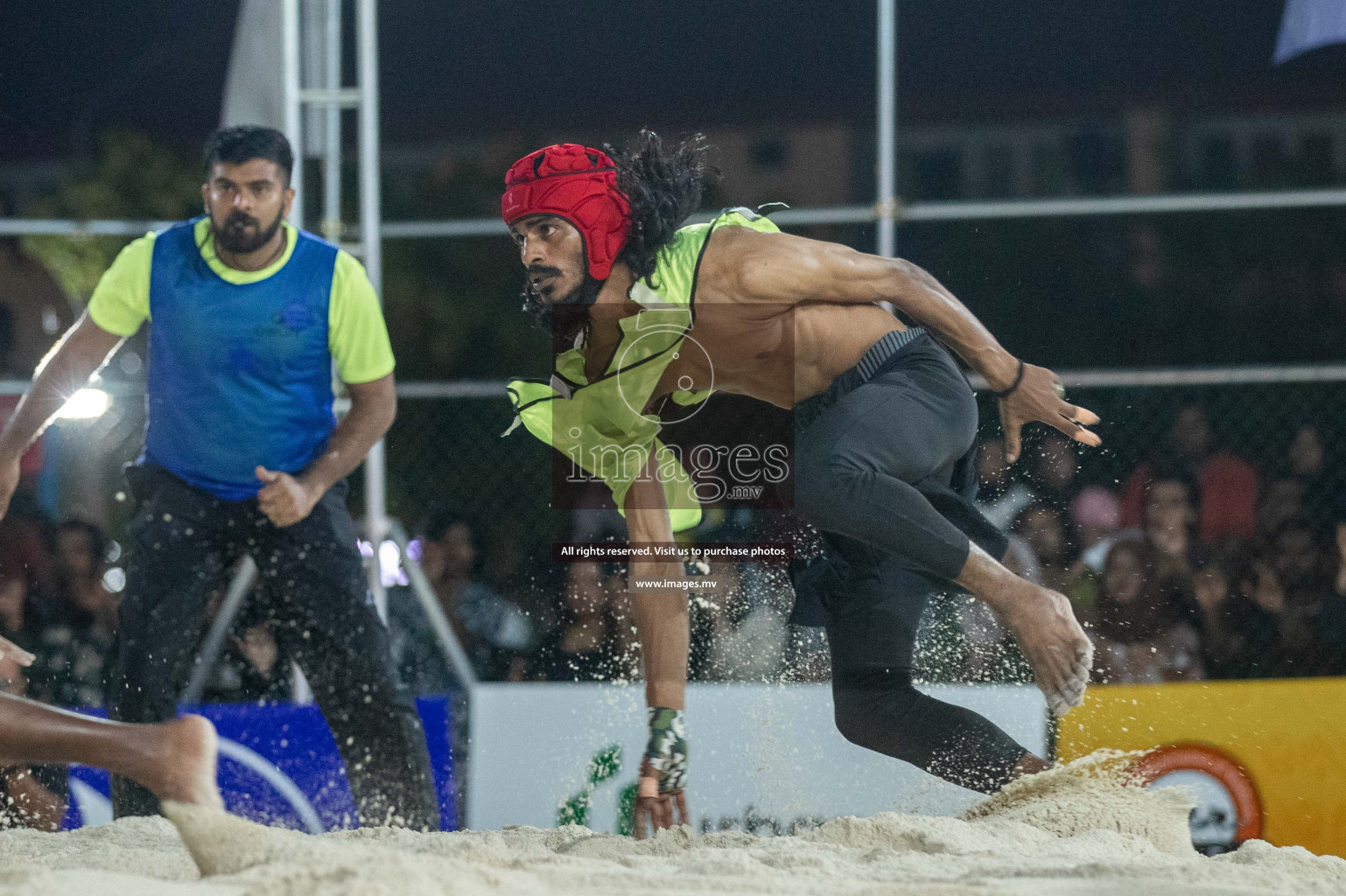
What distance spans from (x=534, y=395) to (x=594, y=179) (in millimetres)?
610

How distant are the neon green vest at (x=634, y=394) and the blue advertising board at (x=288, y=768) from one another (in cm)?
95

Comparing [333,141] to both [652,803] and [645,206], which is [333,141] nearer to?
[645,206]

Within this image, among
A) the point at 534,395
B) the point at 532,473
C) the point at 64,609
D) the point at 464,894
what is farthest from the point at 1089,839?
the point at 64,609

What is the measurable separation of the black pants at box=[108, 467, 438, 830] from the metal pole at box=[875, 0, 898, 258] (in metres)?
1.74

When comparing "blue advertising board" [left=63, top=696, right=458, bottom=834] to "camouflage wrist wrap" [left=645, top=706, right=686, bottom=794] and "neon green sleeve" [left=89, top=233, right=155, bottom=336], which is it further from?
"neon green sleeve" [left=89, top=233, right=155, bottom=336]

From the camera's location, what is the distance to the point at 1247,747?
359cm

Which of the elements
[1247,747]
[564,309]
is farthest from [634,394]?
[1247,747]

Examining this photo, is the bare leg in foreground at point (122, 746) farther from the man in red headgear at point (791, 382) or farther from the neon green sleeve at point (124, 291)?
the neon green sleeve at point (124, 291)

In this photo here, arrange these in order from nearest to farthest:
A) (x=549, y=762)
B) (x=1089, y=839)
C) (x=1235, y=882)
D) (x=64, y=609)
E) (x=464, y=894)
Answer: (x=464, y=894) < (x=1235, y=882) < (x=1089, y=839) < (x=549, y=762) < (x=64, y=609)

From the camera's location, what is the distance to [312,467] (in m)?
3.32

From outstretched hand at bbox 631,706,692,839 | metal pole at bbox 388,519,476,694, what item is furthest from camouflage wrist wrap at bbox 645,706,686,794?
metal pole at bbox 388,519,476,694

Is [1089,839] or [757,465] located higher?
→ [757,465]

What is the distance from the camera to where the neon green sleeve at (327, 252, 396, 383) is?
11.1ft

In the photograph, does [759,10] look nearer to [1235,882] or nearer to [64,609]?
[64,609]
